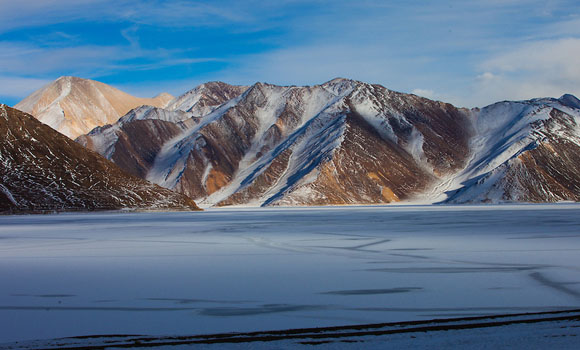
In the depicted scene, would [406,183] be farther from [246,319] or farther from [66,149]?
[246,319]

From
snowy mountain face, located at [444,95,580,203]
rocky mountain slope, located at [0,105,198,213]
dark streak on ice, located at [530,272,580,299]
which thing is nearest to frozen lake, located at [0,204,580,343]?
dark streak on ice, located at [530,272,580,299]

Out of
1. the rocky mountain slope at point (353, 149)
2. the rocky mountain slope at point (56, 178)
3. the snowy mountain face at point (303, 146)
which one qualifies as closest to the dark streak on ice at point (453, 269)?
the rocky mountain slope at point (56, 178)

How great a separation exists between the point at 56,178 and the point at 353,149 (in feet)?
228

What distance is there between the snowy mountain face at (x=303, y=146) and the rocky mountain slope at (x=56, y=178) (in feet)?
111

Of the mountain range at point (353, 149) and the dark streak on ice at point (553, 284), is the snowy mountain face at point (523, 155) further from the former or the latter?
the dark streak on ice at point (553, 284)

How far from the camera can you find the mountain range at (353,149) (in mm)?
117938

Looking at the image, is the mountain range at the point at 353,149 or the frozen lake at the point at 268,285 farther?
the mountain range at the point at 353,149

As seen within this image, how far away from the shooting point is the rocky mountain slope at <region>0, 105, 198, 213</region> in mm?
71812

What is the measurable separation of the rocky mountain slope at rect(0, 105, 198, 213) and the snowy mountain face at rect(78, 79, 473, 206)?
33921 mm

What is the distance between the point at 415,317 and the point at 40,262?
1256 centimetres

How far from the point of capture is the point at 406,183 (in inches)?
5128

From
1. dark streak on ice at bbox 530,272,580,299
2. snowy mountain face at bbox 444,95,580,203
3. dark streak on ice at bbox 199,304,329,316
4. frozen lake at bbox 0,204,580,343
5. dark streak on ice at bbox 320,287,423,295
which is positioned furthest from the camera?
snowy mountain face at bbox 444,95,580,203

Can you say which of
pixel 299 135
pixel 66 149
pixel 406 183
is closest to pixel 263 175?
pixel 299 135

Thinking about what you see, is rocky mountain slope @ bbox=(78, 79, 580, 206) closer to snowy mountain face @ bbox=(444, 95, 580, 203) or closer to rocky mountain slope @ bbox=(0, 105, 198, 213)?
snowy mountain face @ bbox=(444, 95, 580, 203)
